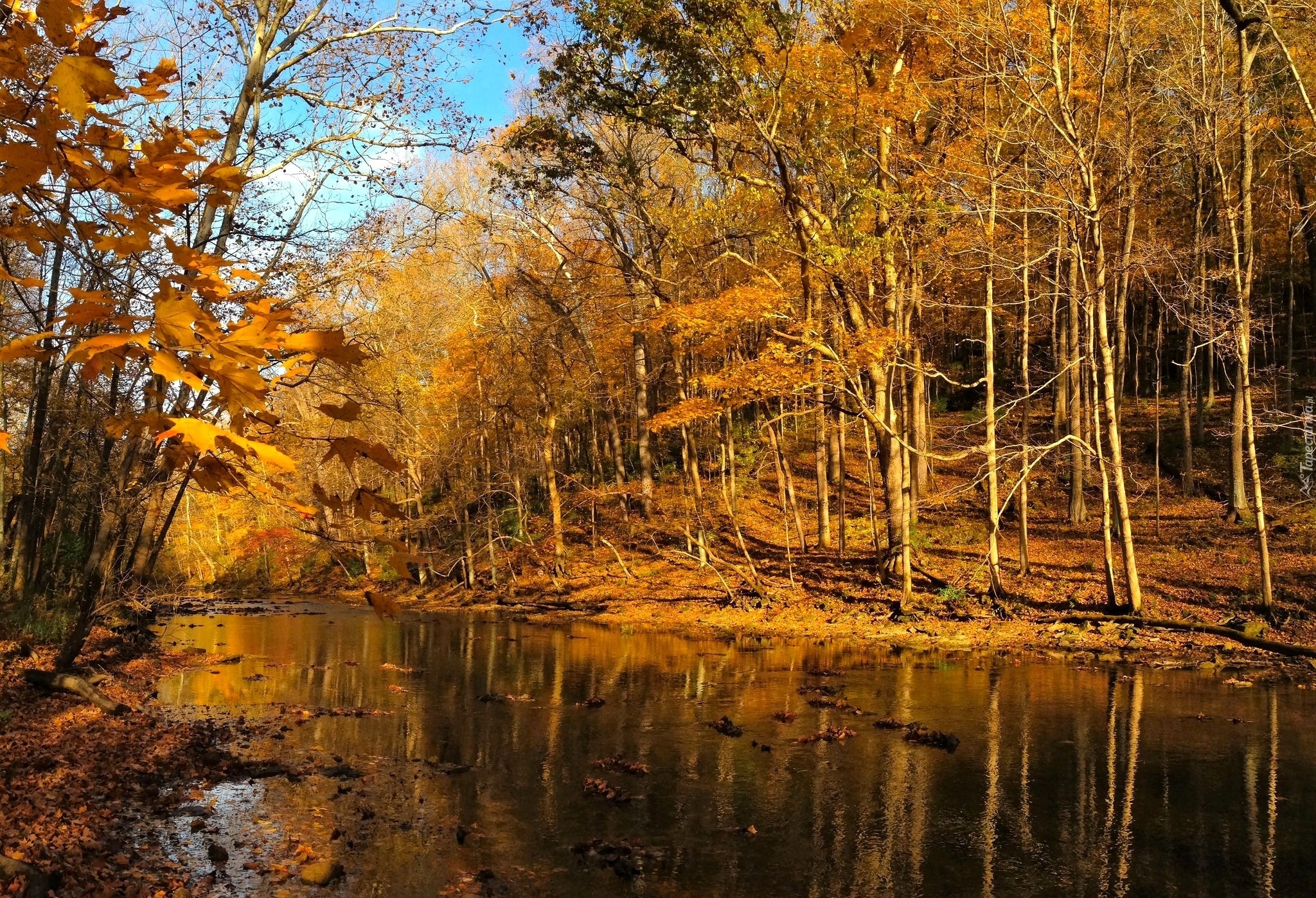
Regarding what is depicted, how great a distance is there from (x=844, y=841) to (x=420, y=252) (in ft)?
26.5

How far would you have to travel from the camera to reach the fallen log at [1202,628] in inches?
579

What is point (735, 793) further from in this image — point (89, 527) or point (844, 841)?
point (89, 527)

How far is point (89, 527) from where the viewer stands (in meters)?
22.1

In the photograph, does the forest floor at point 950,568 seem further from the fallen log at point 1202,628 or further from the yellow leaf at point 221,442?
the yellow leaf at point 221,442

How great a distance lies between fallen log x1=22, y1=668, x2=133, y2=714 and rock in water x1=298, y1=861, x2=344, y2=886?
566cm

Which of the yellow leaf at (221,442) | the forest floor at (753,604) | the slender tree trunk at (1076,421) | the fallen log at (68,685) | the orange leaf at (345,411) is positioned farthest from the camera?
the slender tree trunk at (1076,421)

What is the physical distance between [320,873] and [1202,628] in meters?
15.8

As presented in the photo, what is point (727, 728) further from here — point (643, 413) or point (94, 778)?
point (643, 413)

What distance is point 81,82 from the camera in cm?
138

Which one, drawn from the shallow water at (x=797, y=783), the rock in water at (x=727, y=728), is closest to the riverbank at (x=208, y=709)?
the shallow water at (x=797, y=783)

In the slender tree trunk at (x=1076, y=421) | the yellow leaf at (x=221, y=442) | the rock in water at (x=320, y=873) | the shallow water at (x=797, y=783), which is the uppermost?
the slender tree trunk at (x=1076, y=421)

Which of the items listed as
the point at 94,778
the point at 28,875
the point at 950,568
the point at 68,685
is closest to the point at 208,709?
the point at 68,685

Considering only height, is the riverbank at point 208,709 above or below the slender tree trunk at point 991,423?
below

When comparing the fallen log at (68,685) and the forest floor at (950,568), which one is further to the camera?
the forest floor at (950,568)
